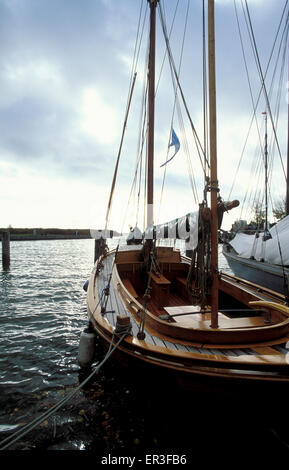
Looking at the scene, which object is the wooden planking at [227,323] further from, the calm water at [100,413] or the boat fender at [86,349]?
the boat fender at [86,349]

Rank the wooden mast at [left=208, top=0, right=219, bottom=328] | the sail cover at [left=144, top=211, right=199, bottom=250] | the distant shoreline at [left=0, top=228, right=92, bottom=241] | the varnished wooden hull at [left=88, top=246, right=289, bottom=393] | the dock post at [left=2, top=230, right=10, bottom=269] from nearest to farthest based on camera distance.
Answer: the varnished wooden hull at [left=88, top=246, right=289, bottom=393] < the wooden mast at [left=208, top=0, right=219, bottom=328] < the sail cover at [left=144, top=211, right=199, bottom=250] < the dock post at [left=2, top=230, right=10, bottom=269] < the distant shoreline at [left=0, top=228, right=92, bottom=241]

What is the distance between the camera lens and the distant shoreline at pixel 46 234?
150 feet

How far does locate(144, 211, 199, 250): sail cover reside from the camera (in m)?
3.89

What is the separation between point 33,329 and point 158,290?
3838 millimetres

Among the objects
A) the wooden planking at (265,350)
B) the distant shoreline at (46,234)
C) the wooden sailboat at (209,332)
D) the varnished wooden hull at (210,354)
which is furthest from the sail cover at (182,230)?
the distant shoreline at (46,234)

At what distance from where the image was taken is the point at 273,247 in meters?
10.3

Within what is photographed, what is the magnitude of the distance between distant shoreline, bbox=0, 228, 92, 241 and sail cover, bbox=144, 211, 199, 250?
143 ft

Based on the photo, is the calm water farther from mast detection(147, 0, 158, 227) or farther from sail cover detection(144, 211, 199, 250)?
mast detection(147, 0, 158, 227)

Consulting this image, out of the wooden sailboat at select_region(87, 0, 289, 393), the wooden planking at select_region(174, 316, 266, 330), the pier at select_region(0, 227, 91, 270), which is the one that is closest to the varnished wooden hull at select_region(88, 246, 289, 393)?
the wooden sailboat at select_region(87, 0, 289, 393)

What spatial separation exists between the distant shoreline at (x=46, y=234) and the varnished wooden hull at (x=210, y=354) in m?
46.0

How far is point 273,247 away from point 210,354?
350 inches

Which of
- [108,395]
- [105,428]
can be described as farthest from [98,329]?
[105,428]

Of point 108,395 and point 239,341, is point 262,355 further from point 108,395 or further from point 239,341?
point 108,395

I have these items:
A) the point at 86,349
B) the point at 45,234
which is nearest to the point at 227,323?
the point at 86,349
